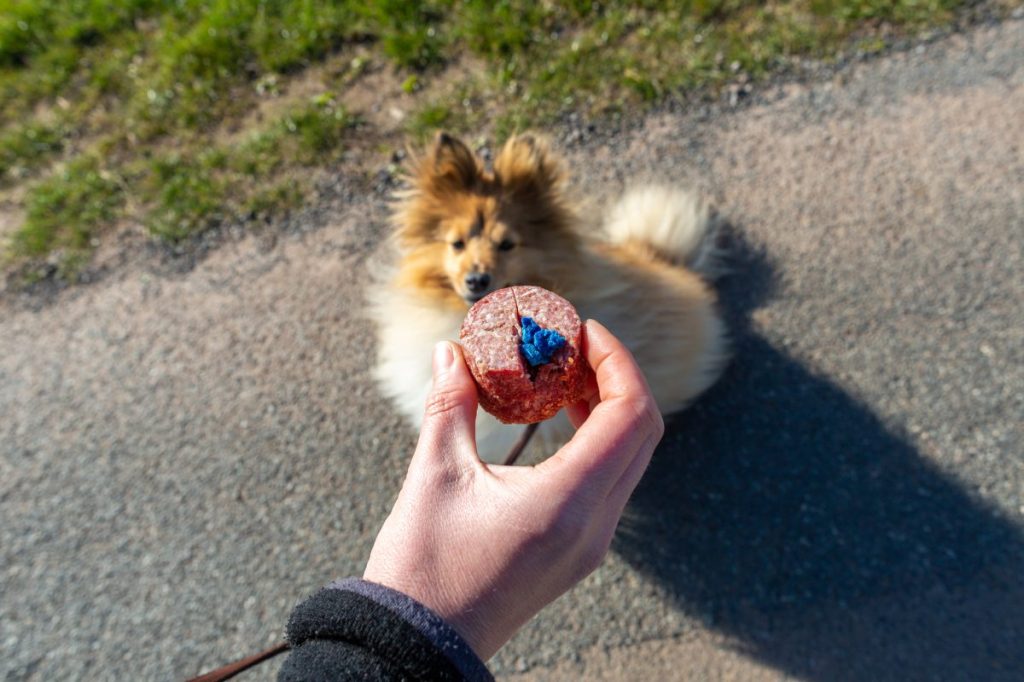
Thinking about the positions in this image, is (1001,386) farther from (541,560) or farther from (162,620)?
(162,620)

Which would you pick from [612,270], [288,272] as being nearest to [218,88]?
[288,272]

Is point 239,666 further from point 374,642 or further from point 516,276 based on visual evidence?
point 516,276

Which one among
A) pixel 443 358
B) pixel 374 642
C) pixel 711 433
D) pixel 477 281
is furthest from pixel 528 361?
pixel 711 433

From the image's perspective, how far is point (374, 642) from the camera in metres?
1.24

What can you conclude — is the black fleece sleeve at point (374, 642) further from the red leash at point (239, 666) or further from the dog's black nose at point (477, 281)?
the dog's black nose at point (477, 281)

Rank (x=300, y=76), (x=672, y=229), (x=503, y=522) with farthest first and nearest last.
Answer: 1. (x=300, y=76)
2. (x=672, y=229)
3. (x=503, y=522)

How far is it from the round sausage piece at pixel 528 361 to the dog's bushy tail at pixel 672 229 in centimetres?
172

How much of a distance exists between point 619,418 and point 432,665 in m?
0.66

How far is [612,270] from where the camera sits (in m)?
2.85

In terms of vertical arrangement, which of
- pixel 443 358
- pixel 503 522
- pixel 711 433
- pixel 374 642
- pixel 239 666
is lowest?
pixel 239 666

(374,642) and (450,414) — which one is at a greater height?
(450,414)

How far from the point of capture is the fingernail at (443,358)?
5.49ft

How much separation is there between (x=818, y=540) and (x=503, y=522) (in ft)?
6.51

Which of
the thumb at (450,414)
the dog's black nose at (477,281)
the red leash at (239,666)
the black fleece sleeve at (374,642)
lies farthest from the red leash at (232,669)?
the dog's black nose at (477,281)
